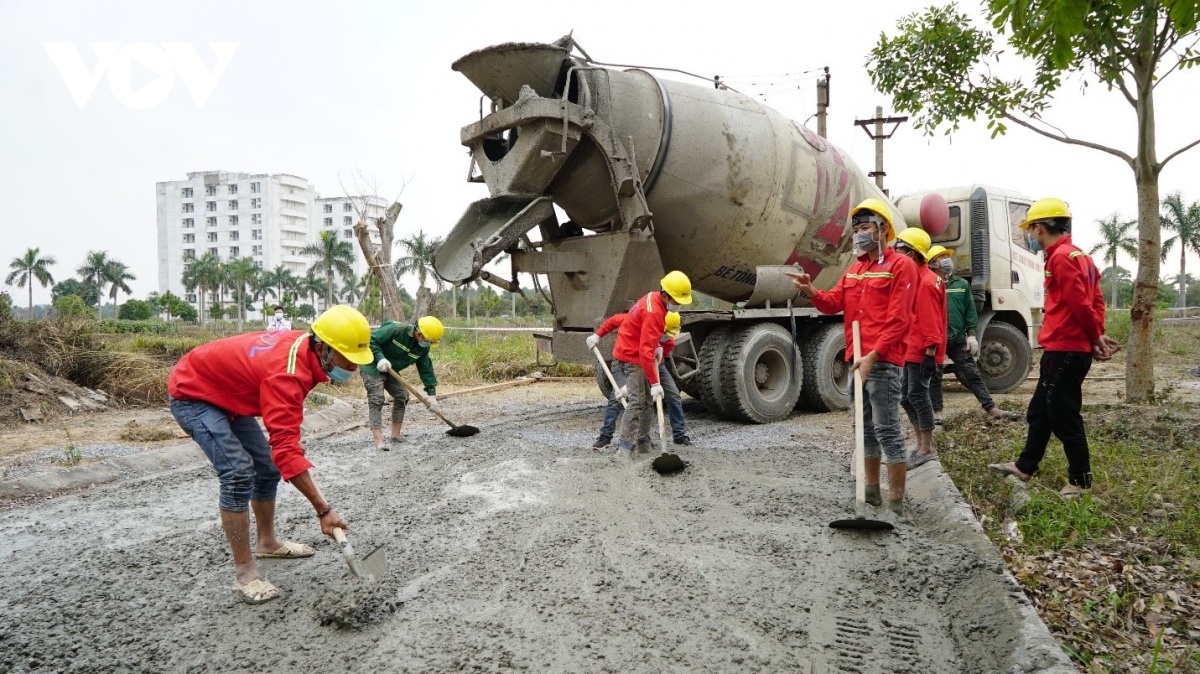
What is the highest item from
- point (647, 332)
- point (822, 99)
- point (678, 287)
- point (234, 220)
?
point (234, 220)

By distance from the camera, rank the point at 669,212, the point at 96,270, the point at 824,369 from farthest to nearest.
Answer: the point at 96,270, the point at 824,369, the point at 669,212

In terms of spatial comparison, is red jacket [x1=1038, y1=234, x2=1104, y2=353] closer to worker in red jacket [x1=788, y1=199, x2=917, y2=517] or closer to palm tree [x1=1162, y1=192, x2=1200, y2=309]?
worker in red jacket [x1=788, y1=199, x2=917, y2=517]

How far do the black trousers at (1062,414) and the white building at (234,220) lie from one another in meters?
79.5

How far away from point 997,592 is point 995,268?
293 inches

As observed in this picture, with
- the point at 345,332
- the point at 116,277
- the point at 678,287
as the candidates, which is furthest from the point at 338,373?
the point at 116,277

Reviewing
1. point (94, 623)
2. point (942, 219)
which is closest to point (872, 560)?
point (94, 623)

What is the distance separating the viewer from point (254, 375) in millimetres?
3209

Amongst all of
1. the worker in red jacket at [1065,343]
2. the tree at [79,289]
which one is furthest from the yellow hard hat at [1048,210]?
the tree at [79,289]

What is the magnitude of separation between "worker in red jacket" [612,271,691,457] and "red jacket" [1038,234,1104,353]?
236cm

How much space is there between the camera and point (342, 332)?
10.6ft

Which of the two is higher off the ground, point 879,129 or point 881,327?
point 879,129

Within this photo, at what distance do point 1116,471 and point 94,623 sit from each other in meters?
5.17

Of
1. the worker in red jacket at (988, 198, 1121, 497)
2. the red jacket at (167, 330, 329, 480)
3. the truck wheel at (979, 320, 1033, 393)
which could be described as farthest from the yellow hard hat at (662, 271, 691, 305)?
the truck wheel at (979, 320, 1033, 393)

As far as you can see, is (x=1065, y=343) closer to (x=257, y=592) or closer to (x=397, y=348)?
(x=257, y=592)
